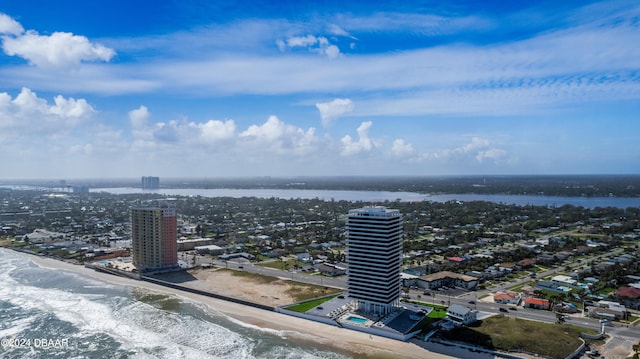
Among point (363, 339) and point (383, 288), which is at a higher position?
point (383, 288)

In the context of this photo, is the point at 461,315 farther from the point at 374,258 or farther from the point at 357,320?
the point at 357,320

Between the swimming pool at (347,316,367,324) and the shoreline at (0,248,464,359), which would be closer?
the shoreline at (0,248,464,359)

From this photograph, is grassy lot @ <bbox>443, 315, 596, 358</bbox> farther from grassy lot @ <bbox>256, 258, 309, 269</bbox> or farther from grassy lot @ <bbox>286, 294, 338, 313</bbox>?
grassy lot @ <bbox>256, 258, 309, 269</bbox>

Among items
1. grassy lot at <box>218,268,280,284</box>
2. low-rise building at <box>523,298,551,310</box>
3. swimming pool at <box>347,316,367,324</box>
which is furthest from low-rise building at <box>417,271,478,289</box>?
grassy lot at <box>218,268,280,284</box>

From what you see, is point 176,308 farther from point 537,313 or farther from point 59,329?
point 537,313

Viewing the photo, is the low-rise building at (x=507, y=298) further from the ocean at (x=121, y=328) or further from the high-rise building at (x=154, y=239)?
A: the high-rise building at (x=154, y=239)

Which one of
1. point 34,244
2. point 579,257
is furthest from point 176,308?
point 579,257
